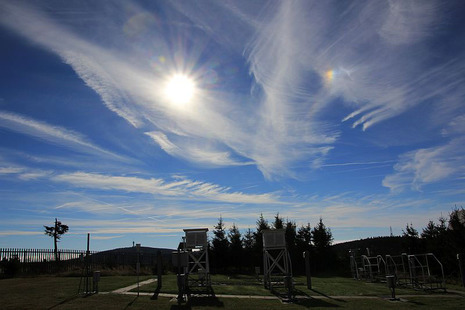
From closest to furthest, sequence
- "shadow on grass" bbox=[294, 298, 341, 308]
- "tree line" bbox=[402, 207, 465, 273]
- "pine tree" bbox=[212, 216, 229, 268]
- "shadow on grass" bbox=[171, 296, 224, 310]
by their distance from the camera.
Answer: "shadow on grass" bbox=[171, 296, 224, 310]
"shadow on grass" bbox=[294, 298, 341, 308]
"tree line" bbox=[402, 207, 465, 273]
"pine tree" bbox=[212, 216, 229, 268]

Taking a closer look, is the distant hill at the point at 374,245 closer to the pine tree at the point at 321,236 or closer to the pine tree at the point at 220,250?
the pine tree at the point at 321,236

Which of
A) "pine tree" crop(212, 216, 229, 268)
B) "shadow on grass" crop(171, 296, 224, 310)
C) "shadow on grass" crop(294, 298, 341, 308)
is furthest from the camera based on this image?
"pine tree" crop(212, 216, 229, 268)

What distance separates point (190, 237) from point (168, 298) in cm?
629

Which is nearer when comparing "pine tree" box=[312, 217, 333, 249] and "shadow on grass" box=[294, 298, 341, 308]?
"shadow on grass" box=[294, 298, 341, 308]

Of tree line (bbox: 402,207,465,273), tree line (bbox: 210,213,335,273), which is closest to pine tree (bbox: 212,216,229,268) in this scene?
tree line (bbox: 210,213,335,273)

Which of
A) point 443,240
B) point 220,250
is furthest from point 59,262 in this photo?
point 443,240

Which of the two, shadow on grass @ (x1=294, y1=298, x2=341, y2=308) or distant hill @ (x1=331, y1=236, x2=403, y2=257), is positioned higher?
distant hill @ (x1=331, y1=236, x2=403, y2=257)

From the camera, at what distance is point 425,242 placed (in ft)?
98.6

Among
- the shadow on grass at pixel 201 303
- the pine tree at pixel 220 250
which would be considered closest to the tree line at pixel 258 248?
the pine tree at pixel 220 250

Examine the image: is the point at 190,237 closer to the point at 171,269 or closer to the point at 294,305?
the point at 294,305

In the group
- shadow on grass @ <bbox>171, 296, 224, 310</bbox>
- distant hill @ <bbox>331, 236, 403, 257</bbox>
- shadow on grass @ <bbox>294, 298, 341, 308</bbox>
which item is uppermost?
distant hill @ <bbox>331, 236, 403, 257</bbox>

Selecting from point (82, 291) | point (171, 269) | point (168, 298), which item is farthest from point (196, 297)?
point (171, 269)

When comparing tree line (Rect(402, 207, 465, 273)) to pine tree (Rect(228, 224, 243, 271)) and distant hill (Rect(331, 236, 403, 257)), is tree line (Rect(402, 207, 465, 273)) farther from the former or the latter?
pine tree (Rect(228, 224, 243, 271))

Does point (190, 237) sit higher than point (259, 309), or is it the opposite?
point (190, 237)
